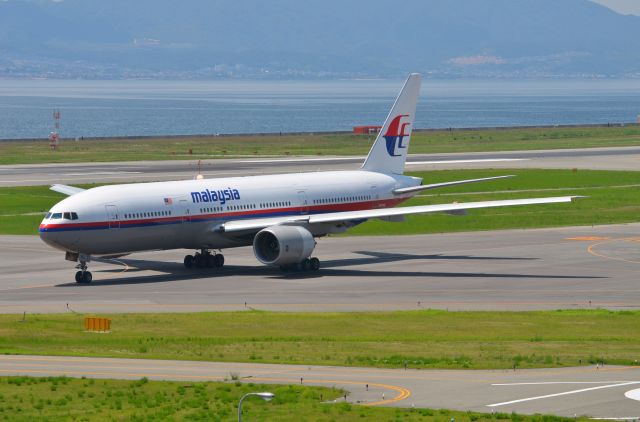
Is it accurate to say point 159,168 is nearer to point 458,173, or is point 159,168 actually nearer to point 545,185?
point 458,173

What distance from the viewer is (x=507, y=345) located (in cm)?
4931

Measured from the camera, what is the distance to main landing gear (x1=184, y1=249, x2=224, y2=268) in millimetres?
74125

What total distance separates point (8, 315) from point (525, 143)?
14185 cm

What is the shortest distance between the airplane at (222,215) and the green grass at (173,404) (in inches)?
1064

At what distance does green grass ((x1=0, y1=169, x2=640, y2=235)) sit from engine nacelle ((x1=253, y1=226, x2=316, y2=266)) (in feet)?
70.4

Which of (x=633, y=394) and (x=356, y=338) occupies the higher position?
(x=356, y=338)

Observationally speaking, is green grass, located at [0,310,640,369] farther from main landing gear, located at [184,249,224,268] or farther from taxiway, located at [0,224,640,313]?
main landing gear, located at [184,249,224,268]

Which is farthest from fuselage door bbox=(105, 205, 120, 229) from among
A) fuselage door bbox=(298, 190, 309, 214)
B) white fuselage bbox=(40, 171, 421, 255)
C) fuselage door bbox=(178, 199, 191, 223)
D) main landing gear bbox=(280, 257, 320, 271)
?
fuselage door bbox=(298, 190, 309, 214)

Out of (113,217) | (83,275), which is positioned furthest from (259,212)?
(83,275)

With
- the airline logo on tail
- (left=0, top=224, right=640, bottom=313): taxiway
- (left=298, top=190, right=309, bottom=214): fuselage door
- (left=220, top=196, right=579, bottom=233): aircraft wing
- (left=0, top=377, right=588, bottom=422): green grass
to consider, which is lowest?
(left=0, top=377, right=588, bottom=422): green grass

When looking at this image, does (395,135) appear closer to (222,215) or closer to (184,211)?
(222,215)

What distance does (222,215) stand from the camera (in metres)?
72.5

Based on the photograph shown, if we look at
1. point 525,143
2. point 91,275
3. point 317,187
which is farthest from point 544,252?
point 525,143

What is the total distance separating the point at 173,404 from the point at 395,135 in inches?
1946
